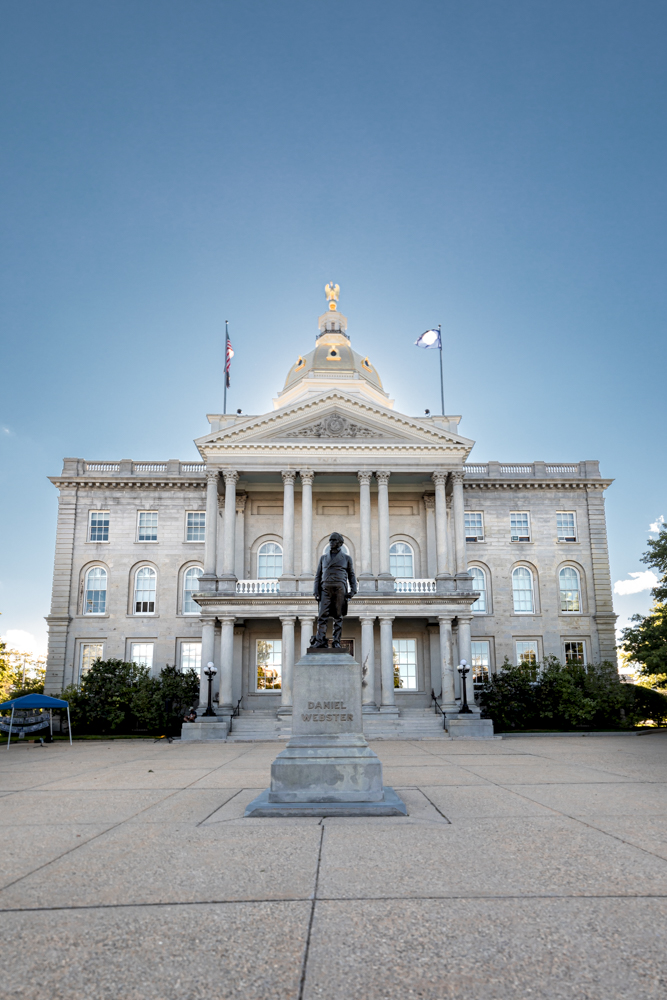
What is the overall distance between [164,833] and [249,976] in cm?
508

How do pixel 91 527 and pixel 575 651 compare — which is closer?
pixel 575 651

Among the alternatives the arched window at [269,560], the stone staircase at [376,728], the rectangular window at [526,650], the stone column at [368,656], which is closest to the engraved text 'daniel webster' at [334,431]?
the arched window at [269,560]

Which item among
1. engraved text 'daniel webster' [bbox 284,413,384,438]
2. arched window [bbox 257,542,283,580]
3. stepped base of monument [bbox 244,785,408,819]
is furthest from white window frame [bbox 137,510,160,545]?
stepped base of monument [bbox 244,785,408,819]

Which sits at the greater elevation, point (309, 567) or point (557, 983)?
point (309, 567)

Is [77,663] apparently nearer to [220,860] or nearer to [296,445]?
[296,445]

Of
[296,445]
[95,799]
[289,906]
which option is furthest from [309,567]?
[289,906]

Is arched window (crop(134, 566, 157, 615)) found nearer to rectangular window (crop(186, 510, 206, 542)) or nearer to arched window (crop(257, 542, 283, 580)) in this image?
rectangular window (crop(186, 510, 206, 542))

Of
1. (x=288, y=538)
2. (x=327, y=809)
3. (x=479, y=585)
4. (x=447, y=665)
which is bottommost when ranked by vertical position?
(x=327, y=809)

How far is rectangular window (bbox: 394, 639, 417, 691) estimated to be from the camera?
128 ft

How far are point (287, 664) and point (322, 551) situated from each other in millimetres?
7515

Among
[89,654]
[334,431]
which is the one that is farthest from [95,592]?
[334,431]

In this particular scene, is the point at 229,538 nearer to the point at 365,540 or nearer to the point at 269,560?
the point at 269,560

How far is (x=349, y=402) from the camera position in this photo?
125ft

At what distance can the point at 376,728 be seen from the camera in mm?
32469
